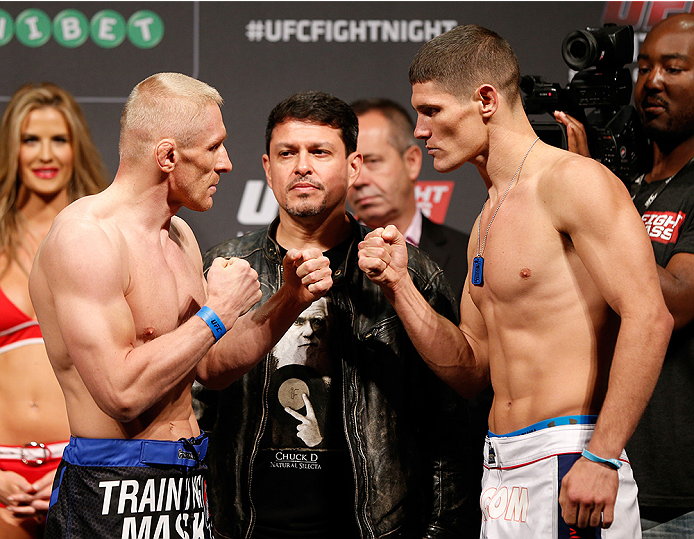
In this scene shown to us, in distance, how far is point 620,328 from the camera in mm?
1540

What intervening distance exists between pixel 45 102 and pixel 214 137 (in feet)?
4.19

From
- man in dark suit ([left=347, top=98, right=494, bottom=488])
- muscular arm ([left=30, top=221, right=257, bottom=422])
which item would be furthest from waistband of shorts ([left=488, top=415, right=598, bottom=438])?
man in dark suit ([left=347, top=98, right=494, bottom=488])

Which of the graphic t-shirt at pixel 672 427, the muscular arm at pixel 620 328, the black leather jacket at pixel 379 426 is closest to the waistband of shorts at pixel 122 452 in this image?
the black leather jacket at pixel 379 426

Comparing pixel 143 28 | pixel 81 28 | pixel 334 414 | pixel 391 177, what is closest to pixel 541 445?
pixel 334 414

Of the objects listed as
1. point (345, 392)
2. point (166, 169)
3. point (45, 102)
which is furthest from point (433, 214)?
point (166, 169)

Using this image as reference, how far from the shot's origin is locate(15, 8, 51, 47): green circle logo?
321 cm

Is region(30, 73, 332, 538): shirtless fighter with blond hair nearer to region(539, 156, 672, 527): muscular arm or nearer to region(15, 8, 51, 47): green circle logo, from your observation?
region(539, 156, 672, 527): muscular arm

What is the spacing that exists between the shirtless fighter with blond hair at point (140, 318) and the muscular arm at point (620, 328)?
25.2 inches

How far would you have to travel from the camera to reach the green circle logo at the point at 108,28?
3.23 metres

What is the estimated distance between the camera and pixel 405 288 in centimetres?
196

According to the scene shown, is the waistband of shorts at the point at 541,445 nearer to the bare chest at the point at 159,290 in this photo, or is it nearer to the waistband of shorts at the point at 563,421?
the waistband of shorts at the point at 563,421

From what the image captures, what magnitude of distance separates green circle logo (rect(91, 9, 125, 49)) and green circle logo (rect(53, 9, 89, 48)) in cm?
4

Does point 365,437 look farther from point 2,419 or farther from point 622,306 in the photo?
point 2,419

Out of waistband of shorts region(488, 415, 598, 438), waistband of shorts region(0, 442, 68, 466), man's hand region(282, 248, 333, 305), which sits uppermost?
man's hand region(282, 248, 333, 305)
